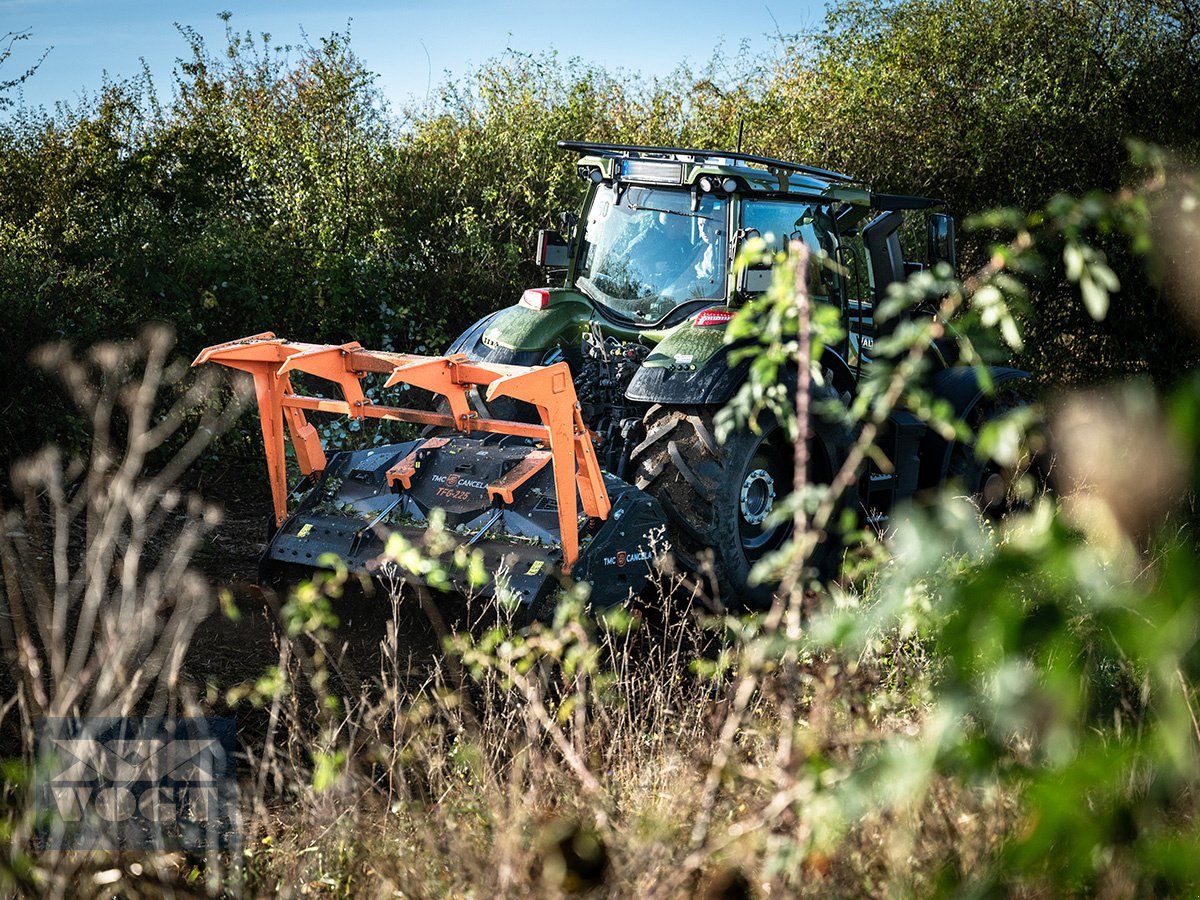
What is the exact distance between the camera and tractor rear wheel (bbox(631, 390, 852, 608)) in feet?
16.3

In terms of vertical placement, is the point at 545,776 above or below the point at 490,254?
below

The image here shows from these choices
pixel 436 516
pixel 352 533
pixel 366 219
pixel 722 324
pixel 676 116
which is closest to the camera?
pixel 436 516

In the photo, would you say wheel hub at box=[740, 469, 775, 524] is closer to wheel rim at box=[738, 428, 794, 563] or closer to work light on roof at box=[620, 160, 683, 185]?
wheel rim at box=[738, 428, 794, 563]

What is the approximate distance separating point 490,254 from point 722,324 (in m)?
4.98

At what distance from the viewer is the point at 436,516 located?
3521 mm

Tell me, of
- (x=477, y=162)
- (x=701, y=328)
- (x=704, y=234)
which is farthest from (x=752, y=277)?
(x=477, y=162)

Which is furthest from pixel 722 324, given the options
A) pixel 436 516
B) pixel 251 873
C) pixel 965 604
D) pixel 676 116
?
→ pixel 676 116

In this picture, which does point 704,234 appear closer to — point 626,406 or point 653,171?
point 653,171

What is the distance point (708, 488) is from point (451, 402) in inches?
45.8

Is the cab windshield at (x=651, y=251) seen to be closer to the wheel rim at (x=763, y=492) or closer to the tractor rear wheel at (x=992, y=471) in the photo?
the wheel rim at (x=763, y=492)

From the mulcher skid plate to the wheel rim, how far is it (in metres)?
0.63

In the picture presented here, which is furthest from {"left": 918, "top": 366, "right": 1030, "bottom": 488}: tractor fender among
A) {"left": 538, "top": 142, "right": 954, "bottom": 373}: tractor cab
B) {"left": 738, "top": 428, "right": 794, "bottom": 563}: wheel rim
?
{"left": 738, "top": 428, "right": 794, "bottom": 563}: wheel rim

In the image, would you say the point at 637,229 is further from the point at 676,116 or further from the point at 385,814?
the point at 676,116

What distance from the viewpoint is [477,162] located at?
10.4 meters
